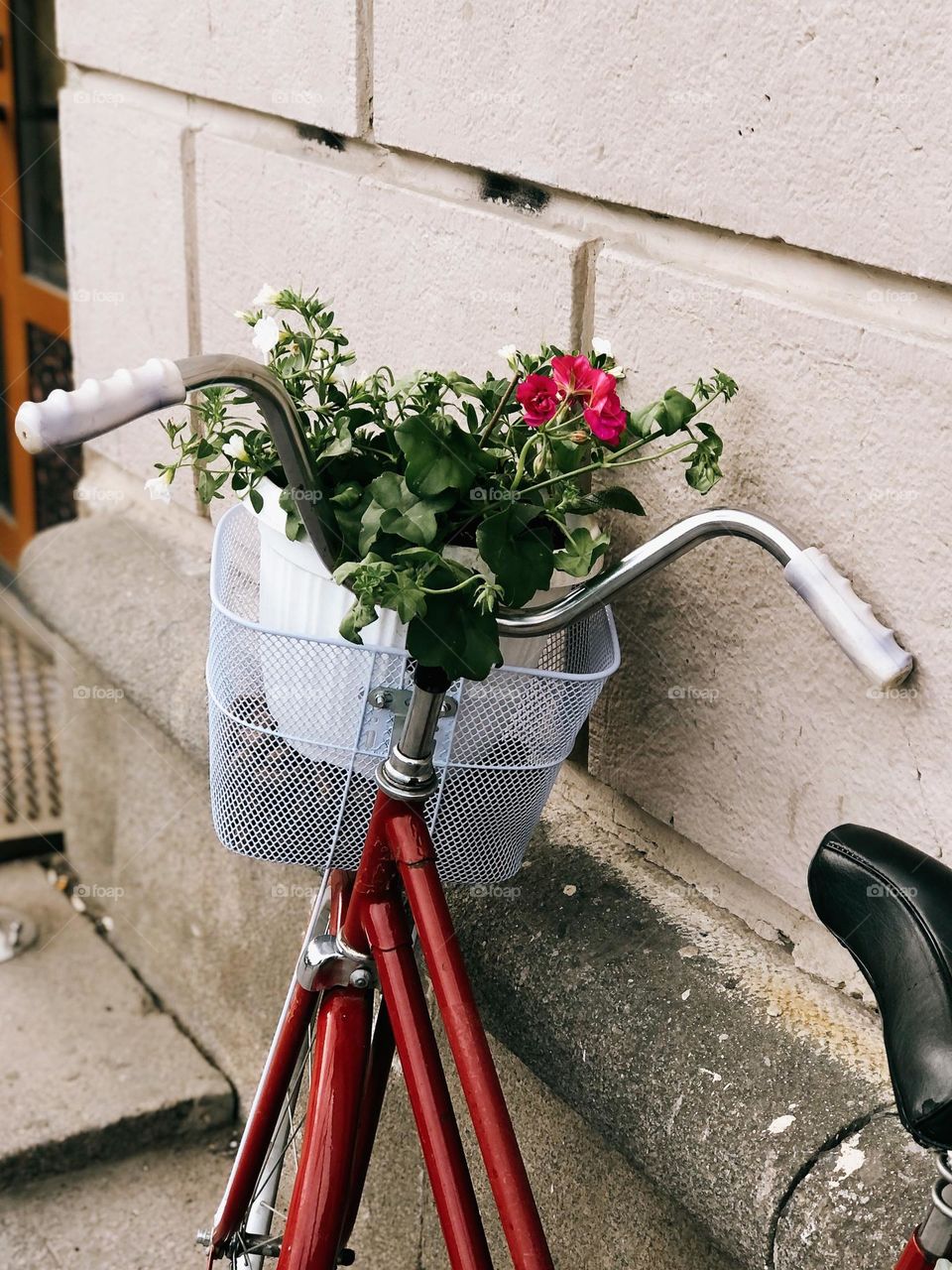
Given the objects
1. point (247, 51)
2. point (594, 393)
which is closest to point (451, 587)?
point (594, 393)

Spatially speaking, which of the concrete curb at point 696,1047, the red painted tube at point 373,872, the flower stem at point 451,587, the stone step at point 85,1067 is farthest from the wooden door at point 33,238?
the flower stem at point 451,587

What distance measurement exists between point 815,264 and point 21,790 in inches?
114

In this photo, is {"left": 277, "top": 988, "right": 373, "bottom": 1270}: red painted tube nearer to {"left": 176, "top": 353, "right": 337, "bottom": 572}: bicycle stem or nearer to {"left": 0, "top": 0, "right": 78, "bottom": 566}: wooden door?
{"left": 176, "top": 353, "right": 337, "bottom": 572}: bicycle stem

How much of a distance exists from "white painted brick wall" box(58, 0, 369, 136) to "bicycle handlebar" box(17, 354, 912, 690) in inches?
43.0

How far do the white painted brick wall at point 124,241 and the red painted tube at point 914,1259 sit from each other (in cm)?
218

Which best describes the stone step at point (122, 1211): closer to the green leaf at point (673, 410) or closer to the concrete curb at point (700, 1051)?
the concrete curb at point (700, 1051)

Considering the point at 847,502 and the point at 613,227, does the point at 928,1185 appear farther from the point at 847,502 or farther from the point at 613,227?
the point at 613,227

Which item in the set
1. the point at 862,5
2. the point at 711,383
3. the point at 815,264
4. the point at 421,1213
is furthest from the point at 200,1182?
the point at 862,5

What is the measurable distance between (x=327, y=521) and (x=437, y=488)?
0.12 meters

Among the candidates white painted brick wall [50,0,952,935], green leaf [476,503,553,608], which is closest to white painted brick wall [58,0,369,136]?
white painted brick wall [50,0,952,935]

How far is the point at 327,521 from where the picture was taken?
60.7 inches

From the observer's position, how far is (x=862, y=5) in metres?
1.50

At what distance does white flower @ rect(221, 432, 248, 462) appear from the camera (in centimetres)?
164

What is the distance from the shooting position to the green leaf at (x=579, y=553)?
5.27ft
